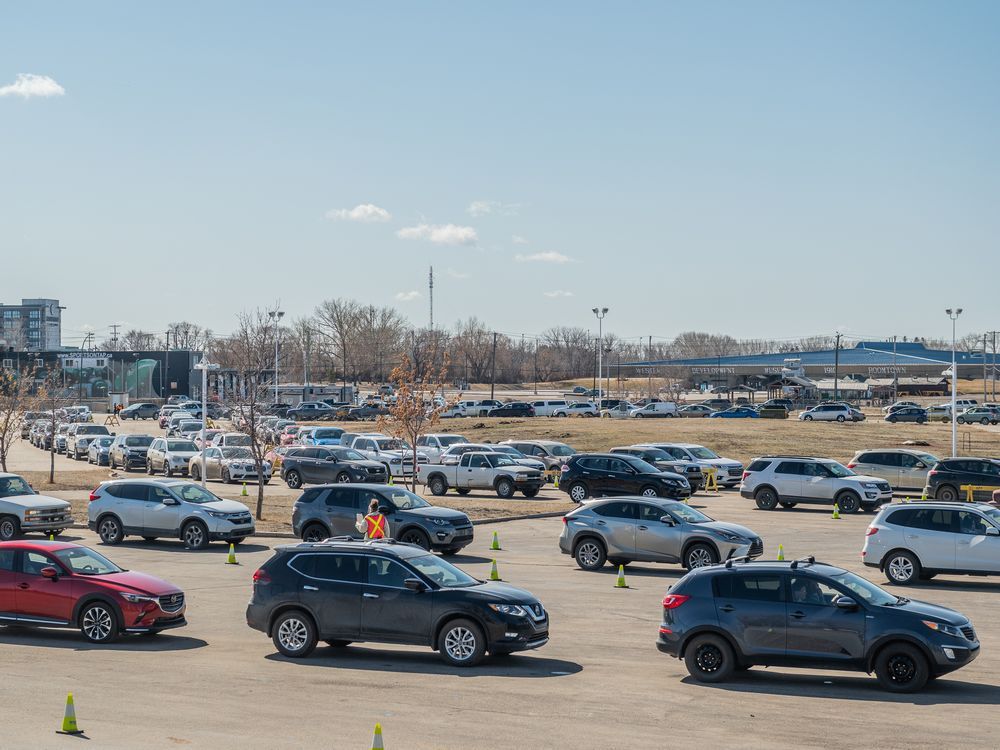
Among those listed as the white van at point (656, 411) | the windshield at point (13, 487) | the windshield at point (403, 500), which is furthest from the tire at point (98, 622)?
the white van at point (656, 411)

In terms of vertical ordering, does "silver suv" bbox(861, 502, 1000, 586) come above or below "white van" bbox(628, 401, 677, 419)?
below

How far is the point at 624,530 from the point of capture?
80.6ft

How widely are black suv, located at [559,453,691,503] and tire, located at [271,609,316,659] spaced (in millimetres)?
20049

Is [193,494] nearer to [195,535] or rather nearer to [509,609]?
[195,535]

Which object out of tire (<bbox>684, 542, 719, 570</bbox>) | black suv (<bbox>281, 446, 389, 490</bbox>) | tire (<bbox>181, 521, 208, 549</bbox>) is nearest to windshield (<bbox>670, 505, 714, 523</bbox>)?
tire (<bbox>684, 542, 719, 570</bbox>)

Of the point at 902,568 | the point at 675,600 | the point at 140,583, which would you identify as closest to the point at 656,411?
the point at 902,568

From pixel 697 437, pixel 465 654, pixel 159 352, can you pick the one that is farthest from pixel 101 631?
pixel 159 352

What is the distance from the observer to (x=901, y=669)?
14.1 metres

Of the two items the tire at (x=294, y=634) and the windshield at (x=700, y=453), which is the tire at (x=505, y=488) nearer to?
the windshield at (x=700, y=453)

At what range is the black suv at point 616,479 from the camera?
3528 centimetres

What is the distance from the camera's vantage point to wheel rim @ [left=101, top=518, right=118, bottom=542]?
2879 centimetres

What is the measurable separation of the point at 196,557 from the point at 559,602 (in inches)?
394

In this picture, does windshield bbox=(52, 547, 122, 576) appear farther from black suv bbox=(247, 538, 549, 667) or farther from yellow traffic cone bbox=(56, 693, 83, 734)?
yellow traffic cone bbox=(56, 693, 83, 734)

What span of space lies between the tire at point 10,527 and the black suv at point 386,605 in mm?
15231
